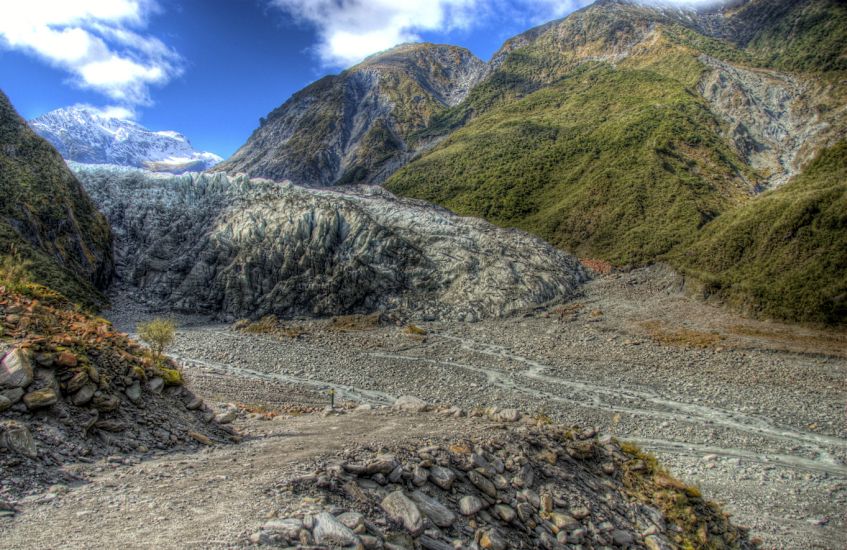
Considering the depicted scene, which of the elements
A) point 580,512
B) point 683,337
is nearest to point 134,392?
point 580,512

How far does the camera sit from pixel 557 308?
3853cm

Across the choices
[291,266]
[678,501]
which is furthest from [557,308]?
[678,501]

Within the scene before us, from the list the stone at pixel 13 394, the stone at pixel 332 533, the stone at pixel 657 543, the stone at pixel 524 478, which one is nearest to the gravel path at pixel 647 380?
the stone at pixel 657 543

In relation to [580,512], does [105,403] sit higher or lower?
higher

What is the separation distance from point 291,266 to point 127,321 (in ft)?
41.9

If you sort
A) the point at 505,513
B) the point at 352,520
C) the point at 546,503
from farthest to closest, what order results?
the point at 546,503, the point at 505,513, the point at 352,520

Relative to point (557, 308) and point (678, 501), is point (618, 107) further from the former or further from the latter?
point (678, 501)

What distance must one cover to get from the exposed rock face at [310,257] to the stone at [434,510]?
101 feet

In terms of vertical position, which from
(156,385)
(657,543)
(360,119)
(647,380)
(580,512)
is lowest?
(647,380)

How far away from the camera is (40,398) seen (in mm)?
7199

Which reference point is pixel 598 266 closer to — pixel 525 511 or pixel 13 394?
pixel 525 511

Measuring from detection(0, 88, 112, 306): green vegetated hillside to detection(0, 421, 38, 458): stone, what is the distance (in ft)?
98.7

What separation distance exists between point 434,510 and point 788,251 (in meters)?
41.5

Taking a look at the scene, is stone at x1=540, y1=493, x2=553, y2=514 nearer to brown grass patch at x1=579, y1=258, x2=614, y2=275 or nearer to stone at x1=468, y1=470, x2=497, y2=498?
stone at x1=468, y1=470, x2=497, y2=498
